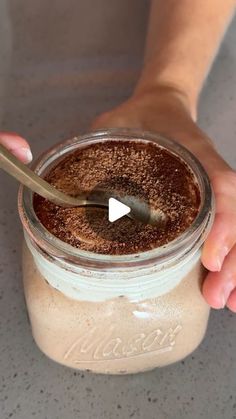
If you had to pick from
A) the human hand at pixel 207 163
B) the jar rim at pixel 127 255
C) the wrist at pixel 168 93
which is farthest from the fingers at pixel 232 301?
the wrist at pixel 168 93

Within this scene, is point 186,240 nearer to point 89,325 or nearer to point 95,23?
point 89,325

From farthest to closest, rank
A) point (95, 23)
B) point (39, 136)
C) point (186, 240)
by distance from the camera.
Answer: point (95, 23)
point (39, 136)
point (186, 240)

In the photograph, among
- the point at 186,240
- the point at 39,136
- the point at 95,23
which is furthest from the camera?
the point at 95,23

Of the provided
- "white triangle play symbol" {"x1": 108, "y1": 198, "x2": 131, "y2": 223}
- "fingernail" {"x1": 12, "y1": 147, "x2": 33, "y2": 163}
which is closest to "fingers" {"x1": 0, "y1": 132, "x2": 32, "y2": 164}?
"fingernail" {"x1": 12, "y1": 147, "x2": 33, "y2": 163}

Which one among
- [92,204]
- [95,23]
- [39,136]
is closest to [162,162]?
[92,204]

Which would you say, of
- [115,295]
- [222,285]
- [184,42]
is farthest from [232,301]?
[184,42]

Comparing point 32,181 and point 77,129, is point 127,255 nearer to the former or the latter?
point 32,181

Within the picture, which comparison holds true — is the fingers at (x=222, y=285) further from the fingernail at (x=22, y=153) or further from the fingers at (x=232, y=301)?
the fingernail at (x=22, y=153)
